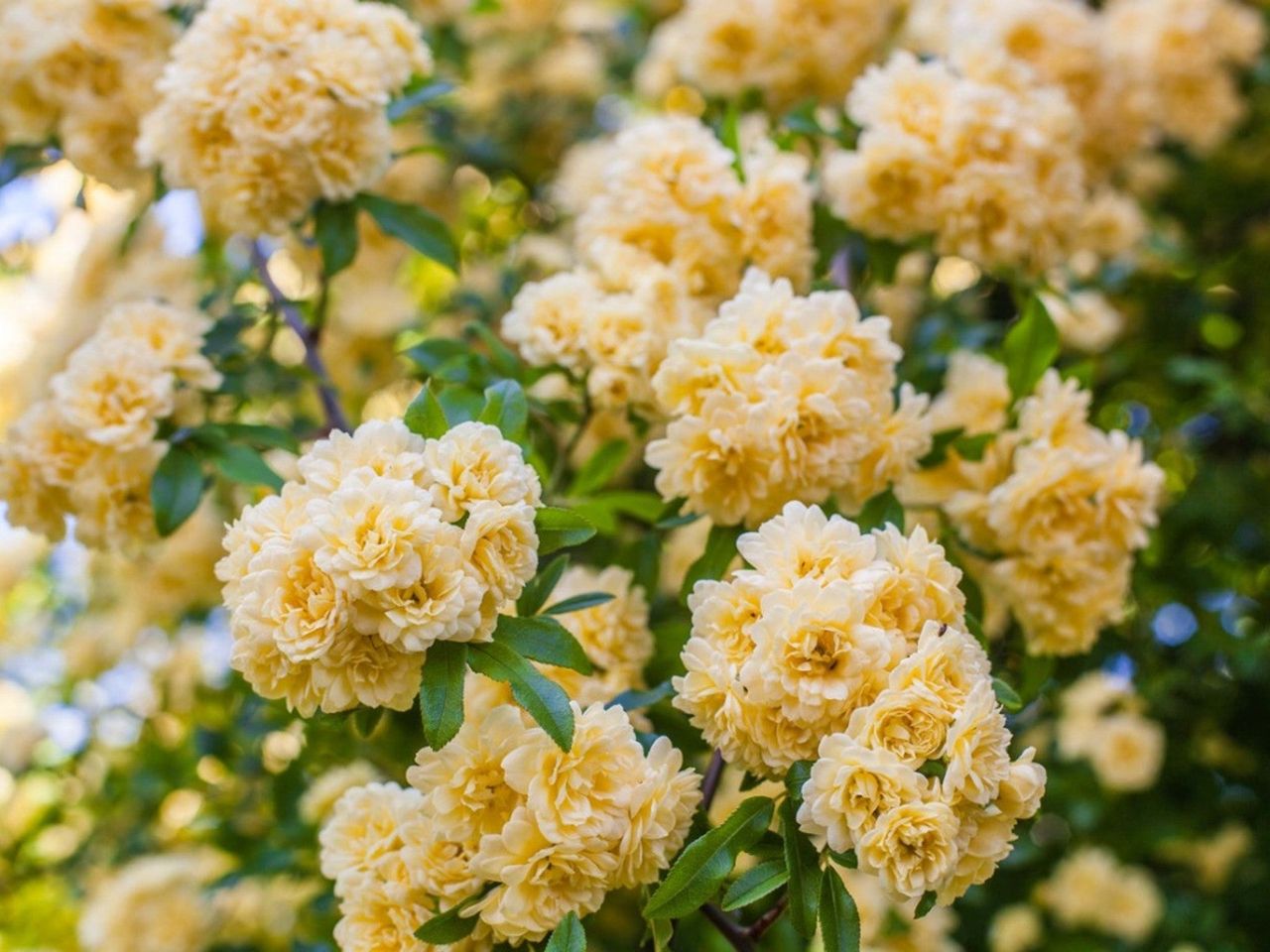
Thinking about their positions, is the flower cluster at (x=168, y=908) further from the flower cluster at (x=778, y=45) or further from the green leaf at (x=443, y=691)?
the flower cluster at (x=778, y=45)

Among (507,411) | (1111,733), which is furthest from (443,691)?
(1111,733)

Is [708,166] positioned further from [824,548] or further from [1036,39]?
[1036,39]

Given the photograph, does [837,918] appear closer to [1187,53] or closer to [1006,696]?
[1006,696]

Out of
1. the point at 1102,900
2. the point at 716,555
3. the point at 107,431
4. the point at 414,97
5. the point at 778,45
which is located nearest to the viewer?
the point at 716,555

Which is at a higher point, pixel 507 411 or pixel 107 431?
pixel 507 411

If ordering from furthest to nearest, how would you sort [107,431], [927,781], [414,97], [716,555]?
[414,97], [107,431], [716,555], [927,781]

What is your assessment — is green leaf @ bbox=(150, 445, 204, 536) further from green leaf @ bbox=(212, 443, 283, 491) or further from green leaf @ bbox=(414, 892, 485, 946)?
green leaf @ bbox=(414, 892, 485, 946)

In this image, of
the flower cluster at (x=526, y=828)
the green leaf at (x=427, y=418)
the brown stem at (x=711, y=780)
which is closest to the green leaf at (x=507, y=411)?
the green leaf at (x=427, y=418)
